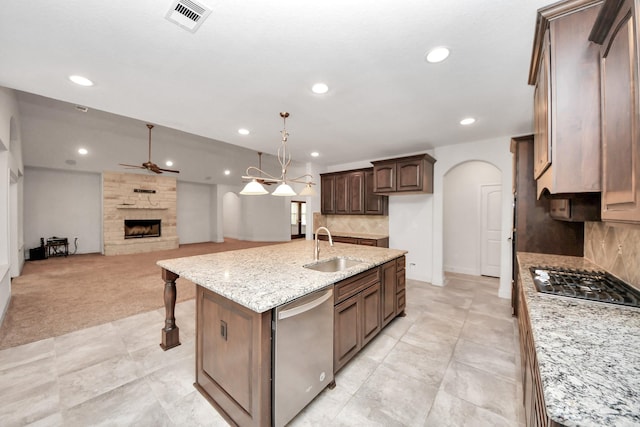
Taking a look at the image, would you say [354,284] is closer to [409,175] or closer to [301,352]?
[301,352]

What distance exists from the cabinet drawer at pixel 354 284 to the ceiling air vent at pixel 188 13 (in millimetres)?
1947

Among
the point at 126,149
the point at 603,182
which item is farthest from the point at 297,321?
the point at 126,149

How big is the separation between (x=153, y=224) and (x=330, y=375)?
8.70m

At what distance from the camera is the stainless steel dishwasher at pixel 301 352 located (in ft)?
4.73

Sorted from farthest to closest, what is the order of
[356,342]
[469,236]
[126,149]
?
[126,149] < [469,236] < [356,342]

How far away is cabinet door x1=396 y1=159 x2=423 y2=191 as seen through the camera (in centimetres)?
417

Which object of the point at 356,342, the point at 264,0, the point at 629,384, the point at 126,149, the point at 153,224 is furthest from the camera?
the point at 153,224

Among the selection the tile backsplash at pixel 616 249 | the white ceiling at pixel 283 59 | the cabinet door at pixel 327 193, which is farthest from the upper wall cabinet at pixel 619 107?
the cabinet door at pixel 327 193

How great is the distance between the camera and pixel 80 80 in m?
2.21

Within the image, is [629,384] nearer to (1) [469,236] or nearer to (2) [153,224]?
(1) [469,236]

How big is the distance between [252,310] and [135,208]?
8430 mm

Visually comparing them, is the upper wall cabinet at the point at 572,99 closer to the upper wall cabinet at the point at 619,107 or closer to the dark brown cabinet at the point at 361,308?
the upper wall cabinet at the point at 619,107

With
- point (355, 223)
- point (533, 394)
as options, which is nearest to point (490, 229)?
point (355, 223)

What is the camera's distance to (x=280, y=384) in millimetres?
1462
